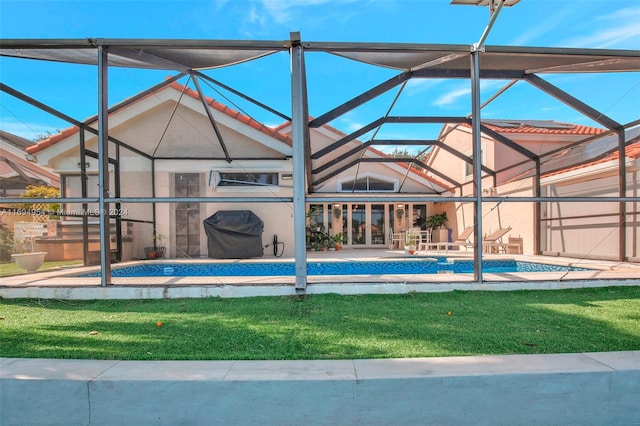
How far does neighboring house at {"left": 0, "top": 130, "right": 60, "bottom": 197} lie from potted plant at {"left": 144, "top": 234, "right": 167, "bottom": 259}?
149 inches

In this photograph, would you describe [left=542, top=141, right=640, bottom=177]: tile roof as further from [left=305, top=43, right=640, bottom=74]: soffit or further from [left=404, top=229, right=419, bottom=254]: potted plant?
[left=404, top=229, right=419, bottom=254]: potted plant

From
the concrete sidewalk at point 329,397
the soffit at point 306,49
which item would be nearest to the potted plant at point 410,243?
the soffit at point 306,49

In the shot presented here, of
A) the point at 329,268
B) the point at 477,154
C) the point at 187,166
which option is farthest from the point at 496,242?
the point at 187,166

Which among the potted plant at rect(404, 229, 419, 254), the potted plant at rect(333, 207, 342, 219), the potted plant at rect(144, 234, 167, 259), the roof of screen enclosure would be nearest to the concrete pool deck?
the roof of screen enclosure

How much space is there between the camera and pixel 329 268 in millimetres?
9680

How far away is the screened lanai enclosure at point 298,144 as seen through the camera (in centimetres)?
550

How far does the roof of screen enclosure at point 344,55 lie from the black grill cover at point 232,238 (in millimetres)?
4899

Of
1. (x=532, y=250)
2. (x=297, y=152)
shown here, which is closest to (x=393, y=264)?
(x=532, y=250)

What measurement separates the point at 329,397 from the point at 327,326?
4.69ft

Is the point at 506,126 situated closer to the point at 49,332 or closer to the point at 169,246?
the point at 169,246

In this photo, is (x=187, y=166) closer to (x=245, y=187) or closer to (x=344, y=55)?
(x=245, y=187)

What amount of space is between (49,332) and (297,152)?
3697 mm

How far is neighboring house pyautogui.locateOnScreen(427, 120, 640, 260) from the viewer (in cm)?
932

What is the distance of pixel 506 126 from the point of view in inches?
554
